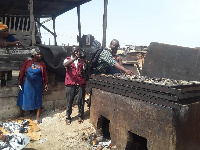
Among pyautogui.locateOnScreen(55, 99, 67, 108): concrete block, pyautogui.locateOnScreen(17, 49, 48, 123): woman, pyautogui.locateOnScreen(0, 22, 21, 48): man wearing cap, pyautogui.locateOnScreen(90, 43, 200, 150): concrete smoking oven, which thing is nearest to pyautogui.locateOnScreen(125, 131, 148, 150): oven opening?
pyautogui.locateOnScreen(90, 43, 200, 150): concrete smoking oven

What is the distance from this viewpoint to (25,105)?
5664 millimetres

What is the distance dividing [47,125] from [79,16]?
6.67m

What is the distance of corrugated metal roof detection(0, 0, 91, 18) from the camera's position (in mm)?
9312

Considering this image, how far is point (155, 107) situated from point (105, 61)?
7.43 ft

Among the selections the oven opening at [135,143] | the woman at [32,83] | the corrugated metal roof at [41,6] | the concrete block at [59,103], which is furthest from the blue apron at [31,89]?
the corrugated metal roof at [41,6]

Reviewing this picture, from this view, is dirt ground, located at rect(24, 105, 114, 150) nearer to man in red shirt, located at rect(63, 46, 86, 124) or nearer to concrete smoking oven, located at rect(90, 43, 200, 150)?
man in red shirt, located at rect(63, 46, 86, 124)

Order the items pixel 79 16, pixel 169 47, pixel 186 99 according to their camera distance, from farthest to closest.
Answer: pixel 79 16 → pixel 169 47 → pixel 186 99

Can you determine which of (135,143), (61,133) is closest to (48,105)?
(61,133)

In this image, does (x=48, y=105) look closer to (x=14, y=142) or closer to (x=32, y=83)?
(x=32, y=83)

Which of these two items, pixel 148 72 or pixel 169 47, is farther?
Result: pixel 148 72

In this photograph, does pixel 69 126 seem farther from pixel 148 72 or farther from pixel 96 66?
pixel 148 72

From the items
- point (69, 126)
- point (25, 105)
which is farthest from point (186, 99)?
point (25, 105)

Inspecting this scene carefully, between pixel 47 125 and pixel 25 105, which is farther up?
pixel 25 105

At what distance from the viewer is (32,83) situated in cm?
566
